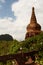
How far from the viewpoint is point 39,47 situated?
189ft

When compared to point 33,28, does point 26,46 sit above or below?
below

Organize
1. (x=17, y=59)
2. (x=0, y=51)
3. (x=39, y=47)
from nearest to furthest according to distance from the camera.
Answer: (x=17, y=59) → (x=39, y=47) → (x=0, y=51)

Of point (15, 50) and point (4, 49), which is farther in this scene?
point (4, 49)

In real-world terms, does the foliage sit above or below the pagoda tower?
below

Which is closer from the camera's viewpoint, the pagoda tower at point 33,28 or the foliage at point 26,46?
the foliage at point 26,46

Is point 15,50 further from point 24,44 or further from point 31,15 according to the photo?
point 31,15

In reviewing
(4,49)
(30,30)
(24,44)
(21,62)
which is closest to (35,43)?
(24,44)

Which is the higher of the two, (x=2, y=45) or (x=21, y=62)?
(x=2, y=45)

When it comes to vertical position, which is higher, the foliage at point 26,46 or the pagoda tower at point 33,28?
the pagoda tower at point 33,28

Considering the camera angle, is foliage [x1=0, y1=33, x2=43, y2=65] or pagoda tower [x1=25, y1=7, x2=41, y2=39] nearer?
foliage [x1=0, y1=33, x2=43, y2=65]

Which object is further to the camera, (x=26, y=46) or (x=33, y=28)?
(x=33, y=28)

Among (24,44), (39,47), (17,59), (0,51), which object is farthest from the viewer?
(0,51)

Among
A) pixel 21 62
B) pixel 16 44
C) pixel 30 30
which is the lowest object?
pixel 21 62

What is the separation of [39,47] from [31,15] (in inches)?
1423
